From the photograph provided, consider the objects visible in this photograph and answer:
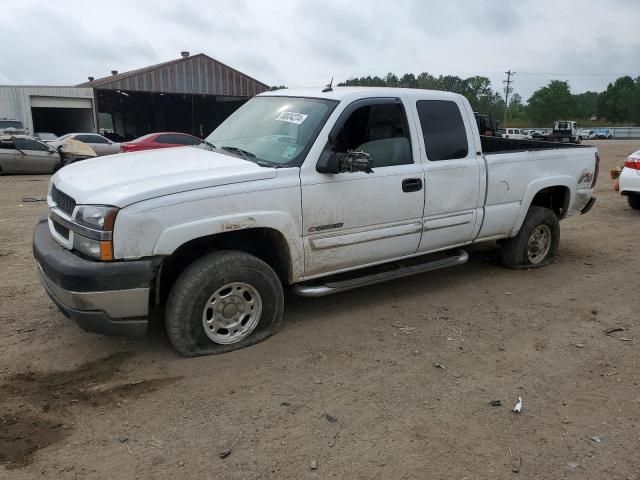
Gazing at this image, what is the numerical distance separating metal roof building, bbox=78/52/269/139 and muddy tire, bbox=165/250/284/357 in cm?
3408

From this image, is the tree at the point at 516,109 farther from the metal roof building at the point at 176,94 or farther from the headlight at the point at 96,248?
the headlight at the point at 96,248

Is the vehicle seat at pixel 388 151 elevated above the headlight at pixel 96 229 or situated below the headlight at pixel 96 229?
above

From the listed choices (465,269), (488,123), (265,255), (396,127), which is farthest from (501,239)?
(488,123)

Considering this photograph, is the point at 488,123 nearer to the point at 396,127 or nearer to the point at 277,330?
the point at 396,127

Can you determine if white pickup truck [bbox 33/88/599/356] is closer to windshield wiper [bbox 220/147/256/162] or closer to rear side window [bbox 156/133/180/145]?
windshield wiper [bbox 220/147/256/162]

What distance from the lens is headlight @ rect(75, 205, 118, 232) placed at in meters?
3.32

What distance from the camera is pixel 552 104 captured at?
99438 mm

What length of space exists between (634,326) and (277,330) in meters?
3.08

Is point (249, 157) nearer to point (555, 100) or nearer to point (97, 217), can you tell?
point (97, 217)

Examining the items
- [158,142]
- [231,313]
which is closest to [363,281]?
[231,313]

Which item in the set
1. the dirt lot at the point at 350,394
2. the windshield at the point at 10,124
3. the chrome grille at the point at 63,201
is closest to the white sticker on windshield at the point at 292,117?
the dirt lot at the point at 350,394

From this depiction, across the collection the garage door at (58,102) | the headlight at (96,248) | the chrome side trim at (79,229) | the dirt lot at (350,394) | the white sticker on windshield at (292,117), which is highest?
the garage door at (58,102)

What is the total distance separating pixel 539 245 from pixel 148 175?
4.60 meters

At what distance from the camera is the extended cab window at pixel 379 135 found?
173 inches
